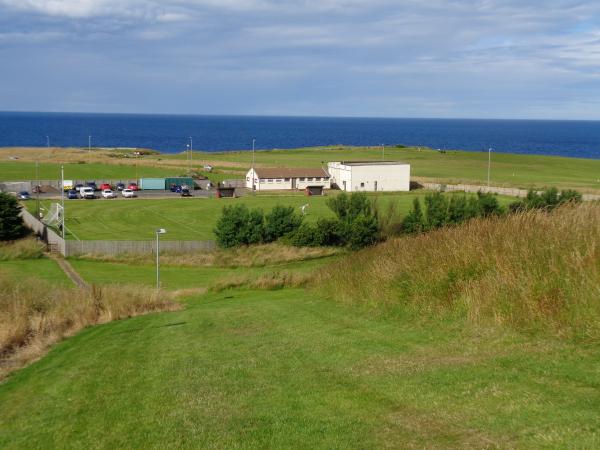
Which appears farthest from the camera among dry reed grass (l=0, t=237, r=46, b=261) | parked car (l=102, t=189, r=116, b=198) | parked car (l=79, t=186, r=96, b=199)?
parked car (l=102, t=189, r=116, b=198)

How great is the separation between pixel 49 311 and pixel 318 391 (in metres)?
13.4

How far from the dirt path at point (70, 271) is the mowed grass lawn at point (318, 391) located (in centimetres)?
2265

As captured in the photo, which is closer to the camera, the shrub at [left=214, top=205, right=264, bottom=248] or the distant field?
the shrub at [left=214, top=205, right=264, bottom=248]

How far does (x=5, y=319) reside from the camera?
63.8 ft

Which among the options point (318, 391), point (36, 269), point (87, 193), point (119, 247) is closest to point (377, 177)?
point (87, 193)

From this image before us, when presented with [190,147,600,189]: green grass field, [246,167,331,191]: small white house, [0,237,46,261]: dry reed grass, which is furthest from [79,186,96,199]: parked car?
[190,147,600,189]: green grass field

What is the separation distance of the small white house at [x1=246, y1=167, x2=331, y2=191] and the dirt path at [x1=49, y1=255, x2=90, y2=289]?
4300 cm

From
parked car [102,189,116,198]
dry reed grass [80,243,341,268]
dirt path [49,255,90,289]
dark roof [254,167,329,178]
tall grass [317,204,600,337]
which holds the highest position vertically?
tall grass [317,204,600,337]

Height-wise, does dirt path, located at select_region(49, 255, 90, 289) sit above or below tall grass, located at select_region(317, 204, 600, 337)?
below

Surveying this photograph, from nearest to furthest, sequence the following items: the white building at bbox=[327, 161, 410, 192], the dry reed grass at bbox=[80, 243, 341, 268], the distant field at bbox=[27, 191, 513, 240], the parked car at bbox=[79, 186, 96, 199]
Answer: the dry reed grass at bbox=[80, 243, 341, 268] → the distant field at bbox=[27, 191, 513, 240] → the parked car at bbox=[79, 186, 96, 199] → the white building at bbox=[327, 161, 410, 192]

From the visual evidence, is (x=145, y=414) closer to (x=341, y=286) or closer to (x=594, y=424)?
(x=594, y=424)

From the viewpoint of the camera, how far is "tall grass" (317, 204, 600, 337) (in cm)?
1244

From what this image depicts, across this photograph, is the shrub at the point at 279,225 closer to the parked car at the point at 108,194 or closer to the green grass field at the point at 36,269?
the green grass field at the point at 36,269

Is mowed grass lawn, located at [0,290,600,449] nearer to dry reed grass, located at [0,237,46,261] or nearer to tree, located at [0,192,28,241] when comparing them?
dry reed grass, located at [0,237,46,261]
